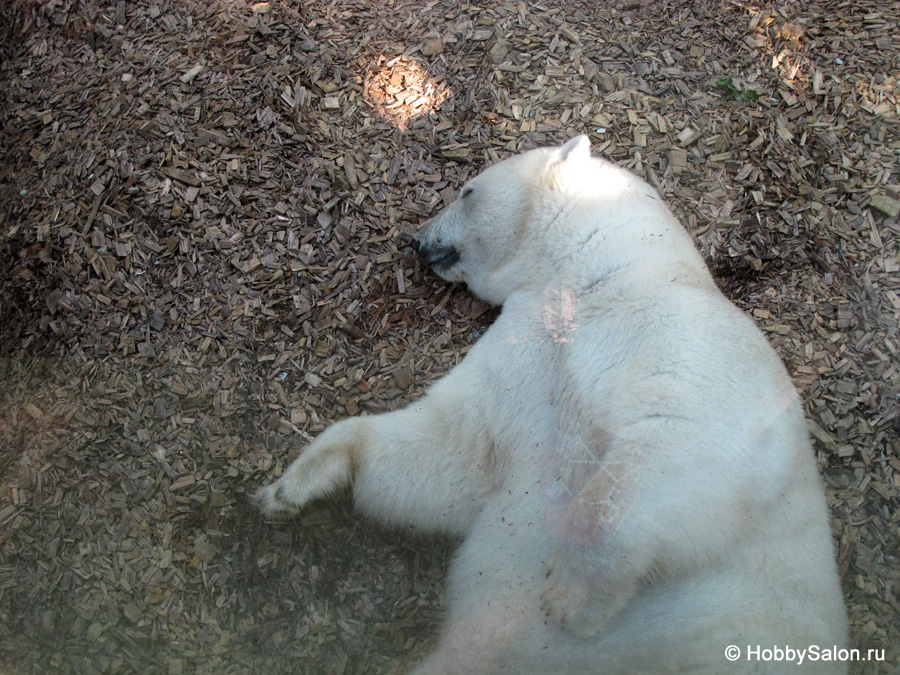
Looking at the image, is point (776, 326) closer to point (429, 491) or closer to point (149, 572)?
point (429, 491)

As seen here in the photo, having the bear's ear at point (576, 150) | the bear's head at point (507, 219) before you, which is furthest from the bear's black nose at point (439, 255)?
the bear's ear at point (576, 150)

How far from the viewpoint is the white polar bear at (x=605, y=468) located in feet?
7.18

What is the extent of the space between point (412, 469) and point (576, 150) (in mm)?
1701

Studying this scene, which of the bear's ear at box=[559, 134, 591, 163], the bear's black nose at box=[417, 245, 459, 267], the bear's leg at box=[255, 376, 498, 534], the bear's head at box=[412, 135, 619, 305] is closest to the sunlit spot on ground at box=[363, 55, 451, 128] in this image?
the bear's head at box=[412, 135, 619, 305]

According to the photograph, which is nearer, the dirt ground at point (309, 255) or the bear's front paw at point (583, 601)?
the bear's front paw at point (583, 601)

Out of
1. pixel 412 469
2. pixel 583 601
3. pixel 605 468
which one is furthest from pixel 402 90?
pixel 583 601

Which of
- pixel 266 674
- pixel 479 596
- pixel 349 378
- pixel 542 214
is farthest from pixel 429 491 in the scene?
pixel 542 214

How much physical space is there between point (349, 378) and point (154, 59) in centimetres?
244

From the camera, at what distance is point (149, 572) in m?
2.77

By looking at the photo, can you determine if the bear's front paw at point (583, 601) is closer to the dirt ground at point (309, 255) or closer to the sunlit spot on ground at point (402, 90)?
the dirt ground at point (309, 255)

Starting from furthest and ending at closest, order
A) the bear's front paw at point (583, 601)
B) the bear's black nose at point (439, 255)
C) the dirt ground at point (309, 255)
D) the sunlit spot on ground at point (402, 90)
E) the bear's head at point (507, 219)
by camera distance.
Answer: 1. the sunlit spot on ground at point (402, 90)
2. the bear's black nose at point (439, 255)
3. the bear's head at point (507, 219)
4. the dirt ground at point (309, 255)
5. the bear's front paw at point (583, 601)

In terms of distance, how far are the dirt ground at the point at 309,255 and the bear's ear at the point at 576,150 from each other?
657mm

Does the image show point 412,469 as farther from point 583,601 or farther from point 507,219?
point 507,219

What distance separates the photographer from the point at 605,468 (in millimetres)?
2260
